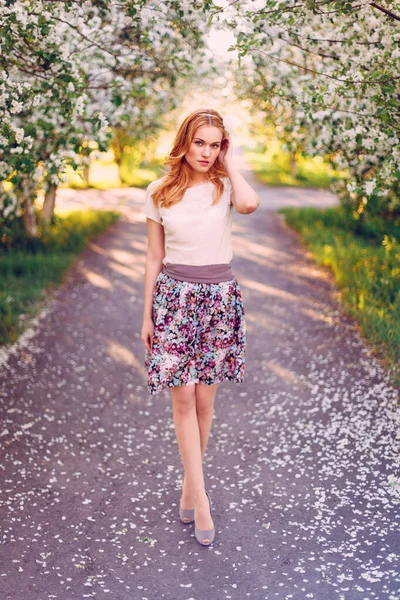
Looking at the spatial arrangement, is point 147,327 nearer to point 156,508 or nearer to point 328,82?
point 156,508

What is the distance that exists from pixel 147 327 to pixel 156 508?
1.11m

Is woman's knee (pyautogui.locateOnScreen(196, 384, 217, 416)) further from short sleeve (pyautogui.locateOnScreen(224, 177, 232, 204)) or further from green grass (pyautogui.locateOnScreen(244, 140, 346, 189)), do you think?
green grass (pyautogui.locateOnScreen(244, 140, 346, 189))

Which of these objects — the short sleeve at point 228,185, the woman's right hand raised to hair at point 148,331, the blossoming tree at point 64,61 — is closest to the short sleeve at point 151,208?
the short sleeve at point 228,185

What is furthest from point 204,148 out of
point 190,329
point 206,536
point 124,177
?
point 124,177

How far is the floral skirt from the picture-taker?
343 centimetres

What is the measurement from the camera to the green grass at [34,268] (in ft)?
23.5

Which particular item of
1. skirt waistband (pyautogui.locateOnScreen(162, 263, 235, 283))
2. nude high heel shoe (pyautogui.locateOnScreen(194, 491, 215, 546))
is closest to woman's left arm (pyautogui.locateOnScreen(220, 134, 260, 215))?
skirt waistband (pyautogui.locateOnScreen(162, 263, 235, 283))

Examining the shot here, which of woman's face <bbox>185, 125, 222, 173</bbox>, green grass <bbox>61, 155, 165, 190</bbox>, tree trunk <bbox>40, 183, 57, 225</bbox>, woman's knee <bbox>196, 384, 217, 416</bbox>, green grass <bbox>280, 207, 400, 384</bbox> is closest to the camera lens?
woman's face <bbox>185, 125, 222, 173</bbox>

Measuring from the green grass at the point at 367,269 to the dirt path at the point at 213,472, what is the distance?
9.0 inches

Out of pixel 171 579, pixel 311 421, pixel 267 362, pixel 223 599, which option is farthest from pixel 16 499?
pixel 267 362

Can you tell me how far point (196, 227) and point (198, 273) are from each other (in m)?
0.23

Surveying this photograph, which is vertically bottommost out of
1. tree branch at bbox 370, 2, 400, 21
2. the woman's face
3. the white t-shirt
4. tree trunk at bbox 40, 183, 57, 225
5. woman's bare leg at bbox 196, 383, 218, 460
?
tree trunk at bbox 40, 183, 57, 225

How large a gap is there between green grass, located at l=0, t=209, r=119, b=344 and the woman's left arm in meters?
3.92

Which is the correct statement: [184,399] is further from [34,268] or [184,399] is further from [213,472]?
[34,268]
